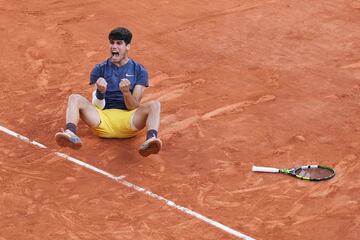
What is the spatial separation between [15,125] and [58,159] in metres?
1.20

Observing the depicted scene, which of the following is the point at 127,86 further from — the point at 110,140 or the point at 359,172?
the point at 359,172

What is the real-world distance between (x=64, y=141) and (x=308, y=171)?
300 cm

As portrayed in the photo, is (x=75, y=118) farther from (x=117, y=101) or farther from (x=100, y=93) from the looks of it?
(x=117, y=101)

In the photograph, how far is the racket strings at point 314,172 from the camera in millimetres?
11375

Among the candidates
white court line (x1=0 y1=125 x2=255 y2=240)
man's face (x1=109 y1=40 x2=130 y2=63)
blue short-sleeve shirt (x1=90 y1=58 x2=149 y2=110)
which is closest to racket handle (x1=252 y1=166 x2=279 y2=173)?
white court line (x1=0 y1=125 x2=255 y2=240)

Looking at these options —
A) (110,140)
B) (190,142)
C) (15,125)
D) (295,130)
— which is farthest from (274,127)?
(15,125)

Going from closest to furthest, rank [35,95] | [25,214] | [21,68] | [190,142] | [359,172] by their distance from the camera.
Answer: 1. [25,214]
2. [359,172]
3. [190,142]
4. [35,95]
5. [21,68]

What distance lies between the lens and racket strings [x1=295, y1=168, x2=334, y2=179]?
11375mm

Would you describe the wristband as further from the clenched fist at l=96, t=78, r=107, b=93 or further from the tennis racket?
the tennis racket

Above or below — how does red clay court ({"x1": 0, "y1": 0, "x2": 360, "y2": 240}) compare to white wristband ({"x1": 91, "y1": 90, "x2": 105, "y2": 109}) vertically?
below

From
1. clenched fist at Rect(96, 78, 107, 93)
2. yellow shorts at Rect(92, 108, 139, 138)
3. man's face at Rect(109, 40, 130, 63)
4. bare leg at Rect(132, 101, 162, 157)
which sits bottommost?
yellow shorts at Rect(92, 108, 139, 138)

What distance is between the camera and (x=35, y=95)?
13562 mm

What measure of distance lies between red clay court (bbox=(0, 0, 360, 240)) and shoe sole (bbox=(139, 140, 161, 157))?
0.30 m

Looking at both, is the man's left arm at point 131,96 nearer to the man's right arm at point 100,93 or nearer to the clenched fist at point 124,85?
the clenched fist at point 124,85
